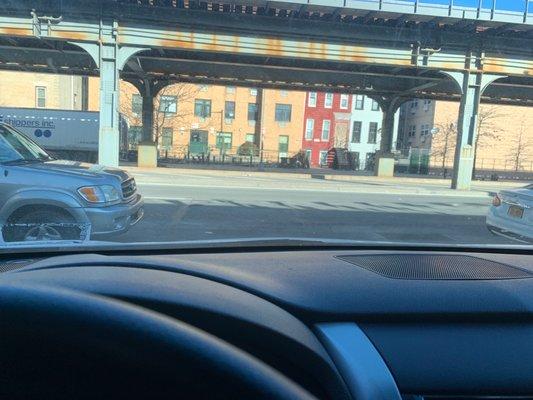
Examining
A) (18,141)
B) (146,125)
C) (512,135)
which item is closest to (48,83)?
(146,125)

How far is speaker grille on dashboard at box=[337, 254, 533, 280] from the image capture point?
2285mm

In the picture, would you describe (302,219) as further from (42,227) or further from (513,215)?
(42,227)

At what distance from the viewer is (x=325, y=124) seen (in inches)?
2505

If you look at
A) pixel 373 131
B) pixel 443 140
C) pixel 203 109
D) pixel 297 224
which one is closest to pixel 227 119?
pixel 203 109

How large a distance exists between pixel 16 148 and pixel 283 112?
55367 mm

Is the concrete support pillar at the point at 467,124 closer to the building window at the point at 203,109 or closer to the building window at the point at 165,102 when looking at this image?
the building window at the point at 165,102

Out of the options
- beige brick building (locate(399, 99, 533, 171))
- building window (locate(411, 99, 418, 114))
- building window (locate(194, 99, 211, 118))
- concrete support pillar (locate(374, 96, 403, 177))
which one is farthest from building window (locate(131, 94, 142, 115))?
building window (locate(411, 99, 418, 114))

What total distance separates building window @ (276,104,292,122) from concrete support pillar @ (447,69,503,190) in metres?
38.4

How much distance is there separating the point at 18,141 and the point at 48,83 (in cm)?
3594

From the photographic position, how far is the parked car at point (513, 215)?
7.66 metres

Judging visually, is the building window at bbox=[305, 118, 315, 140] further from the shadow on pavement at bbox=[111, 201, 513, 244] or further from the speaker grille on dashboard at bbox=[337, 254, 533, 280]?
the speaker grille on dashboard at bbox=[337, 254, 533, 280]

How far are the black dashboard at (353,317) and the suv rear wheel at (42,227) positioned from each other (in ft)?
11.9

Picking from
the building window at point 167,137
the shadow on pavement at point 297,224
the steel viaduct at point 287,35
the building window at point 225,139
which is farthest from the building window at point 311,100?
the shadow on pavement at point 297,224

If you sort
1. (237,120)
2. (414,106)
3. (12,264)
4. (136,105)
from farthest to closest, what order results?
(414,106), (237,120), (136,105), (12,264)
